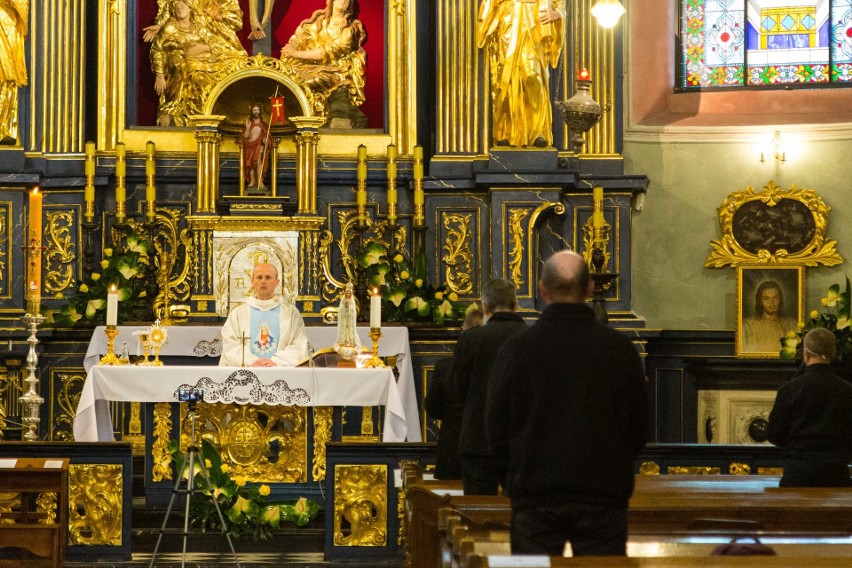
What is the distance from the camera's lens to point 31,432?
10.7 metres

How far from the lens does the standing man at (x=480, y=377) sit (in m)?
7.18

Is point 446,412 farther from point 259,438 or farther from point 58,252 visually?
point 58,252

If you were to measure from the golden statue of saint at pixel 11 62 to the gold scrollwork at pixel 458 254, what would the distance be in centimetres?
423

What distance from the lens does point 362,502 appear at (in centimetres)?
992

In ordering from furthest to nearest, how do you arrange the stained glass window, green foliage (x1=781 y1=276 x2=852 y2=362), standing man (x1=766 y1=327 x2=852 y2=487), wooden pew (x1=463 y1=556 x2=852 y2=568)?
the stained glass window, green foliage (x1=781 y1=276 x2=852 y2=362), standing man (x1=766 y1=327 x2=852 y2=487), wooden pew (x1=463 y1=556 x2=852 y2=568)

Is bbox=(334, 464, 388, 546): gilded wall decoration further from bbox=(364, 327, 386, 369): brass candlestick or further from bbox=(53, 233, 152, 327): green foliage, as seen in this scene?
bbox=(53, 233, 152, 327): green foliage

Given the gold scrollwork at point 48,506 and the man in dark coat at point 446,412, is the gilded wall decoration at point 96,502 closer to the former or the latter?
the gold scrollwork at point 48,506

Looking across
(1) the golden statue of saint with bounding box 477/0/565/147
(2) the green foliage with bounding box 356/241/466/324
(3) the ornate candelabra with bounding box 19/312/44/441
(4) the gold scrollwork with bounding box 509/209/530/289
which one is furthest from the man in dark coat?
(1) the golden statue of saint with bounding box 477/0/565/147

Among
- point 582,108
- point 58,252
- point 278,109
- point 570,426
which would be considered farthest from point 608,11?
point 570,426

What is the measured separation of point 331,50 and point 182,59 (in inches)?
57.9

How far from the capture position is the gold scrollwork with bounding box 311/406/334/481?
11086 millimetres

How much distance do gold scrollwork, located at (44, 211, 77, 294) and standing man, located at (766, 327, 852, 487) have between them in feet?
26.2

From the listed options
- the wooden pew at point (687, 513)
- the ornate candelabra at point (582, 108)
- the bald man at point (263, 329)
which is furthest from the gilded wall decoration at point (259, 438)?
the ornate candelabra at point (582, 108)

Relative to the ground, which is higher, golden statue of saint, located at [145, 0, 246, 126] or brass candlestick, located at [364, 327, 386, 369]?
golden statue of saint, located at [145, 0, 246, 126]
